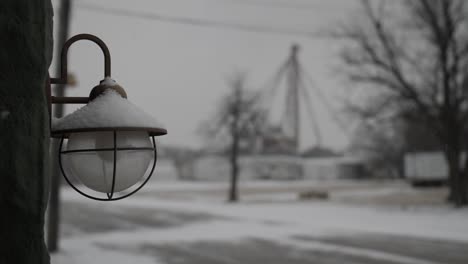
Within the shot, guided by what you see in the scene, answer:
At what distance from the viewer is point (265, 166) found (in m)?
69.2

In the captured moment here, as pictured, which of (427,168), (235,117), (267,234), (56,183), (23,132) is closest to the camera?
(23,132)

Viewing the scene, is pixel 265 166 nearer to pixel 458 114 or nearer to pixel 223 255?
pixel 458 114

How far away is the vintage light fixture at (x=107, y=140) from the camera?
82.7 inches

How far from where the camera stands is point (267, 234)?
1487cm

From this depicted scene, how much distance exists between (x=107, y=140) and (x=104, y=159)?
8 cm

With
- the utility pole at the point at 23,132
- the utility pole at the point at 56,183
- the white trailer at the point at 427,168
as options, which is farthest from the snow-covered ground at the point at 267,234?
the white trailer at the point at 427,168

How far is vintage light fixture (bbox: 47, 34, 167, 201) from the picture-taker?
2.10 meters

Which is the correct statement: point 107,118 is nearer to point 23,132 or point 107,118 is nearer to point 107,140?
point 107,140

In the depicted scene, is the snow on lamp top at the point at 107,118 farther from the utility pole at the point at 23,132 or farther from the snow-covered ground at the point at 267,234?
the snow-covered ground at the point at 267,234

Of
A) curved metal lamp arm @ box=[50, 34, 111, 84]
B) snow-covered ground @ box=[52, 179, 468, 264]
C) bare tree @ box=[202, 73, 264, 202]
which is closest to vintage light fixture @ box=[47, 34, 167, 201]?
curved metal lamp arm @ box=[50, 34, 111, 84]

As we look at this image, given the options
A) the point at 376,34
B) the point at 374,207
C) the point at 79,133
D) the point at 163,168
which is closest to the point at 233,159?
the point at 374,207

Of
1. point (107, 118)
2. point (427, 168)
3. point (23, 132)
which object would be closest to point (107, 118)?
point (107, 118)

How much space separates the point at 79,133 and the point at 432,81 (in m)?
21.3

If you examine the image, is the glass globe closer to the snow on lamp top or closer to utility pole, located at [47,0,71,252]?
the snow on lamp top
